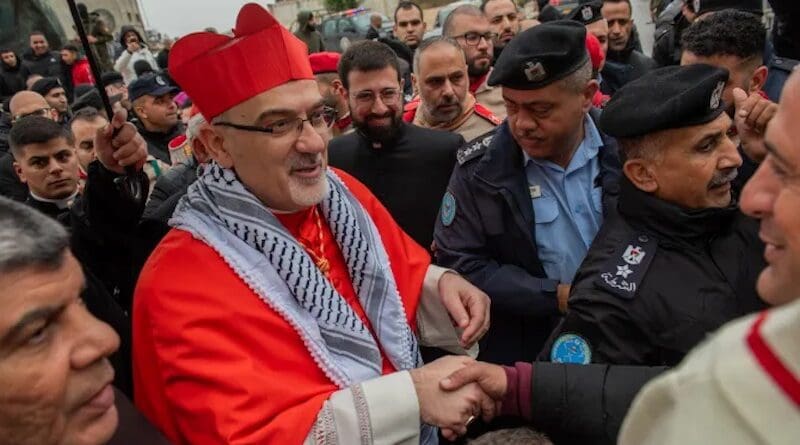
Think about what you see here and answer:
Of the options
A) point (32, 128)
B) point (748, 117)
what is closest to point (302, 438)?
point (748, 117)

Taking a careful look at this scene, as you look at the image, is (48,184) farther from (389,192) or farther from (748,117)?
(748,117)

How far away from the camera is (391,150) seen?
382cm

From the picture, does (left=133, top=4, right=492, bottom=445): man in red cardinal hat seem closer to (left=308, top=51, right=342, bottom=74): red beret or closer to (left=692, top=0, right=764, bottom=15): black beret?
(left=308, top=51, right=342, bottom=74): red beret

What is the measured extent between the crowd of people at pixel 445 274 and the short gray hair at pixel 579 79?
1 centimetres

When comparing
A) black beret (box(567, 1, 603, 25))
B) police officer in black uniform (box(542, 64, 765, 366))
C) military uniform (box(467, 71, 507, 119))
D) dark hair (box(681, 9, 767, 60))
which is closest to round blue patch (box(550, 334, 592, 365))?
police officer in black uniform (box(542, 64, 765, 366))

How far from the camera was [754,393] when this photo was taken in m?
0.63

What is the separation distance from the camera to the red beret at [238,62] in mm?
2152

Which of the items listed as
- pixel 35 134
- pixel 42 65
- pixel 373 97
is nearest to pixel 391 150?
pixel 373 97

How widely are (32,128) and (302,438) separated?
3581mm

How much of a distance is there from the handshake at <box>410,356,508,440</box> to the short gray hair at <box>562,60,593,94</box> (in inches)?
51.0

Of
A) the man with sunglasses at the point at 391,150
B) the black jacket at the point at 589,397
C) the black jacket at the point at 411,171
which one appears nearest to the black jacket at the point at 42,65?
the man with sunglasses at the point at 391,150

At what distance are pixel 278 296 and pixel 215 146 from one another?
644 mm

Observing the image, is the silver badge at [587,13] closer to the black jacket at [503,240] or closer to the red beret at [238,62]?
the black jacket at [503,240]

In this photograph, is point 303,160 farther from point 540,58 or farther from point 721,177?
point 721,177
